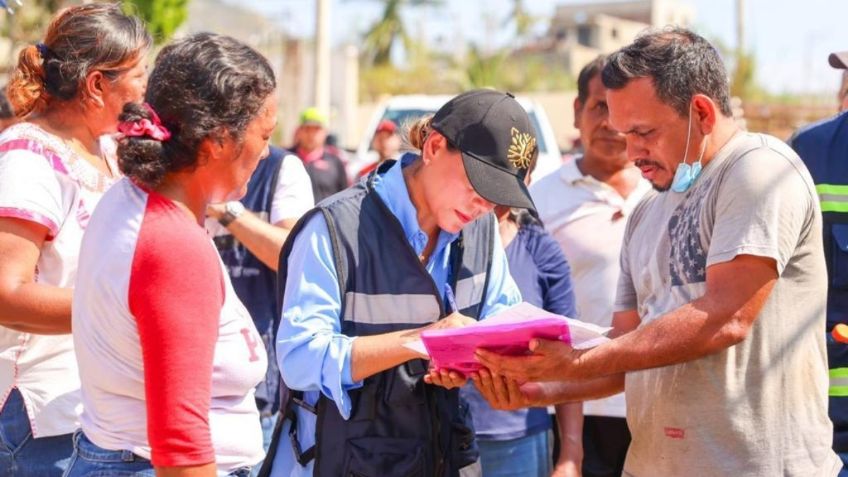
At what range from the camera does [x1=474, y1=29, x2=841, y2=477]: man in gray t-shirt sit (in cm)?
A: 294

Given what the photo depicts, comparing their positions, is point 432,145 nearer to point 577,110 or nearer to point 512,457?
point 512,457

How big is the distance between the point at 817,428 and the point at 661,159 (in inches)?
34.6

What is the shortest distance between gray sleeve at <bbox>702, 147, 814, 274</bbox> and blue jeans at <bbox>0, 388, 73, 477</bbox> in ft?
6.20

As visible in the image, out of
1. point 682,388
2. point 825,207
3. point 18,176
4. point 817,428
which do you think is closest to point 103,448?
point 18,176

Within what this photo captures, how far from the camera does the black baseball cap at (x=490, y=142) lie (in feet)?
10.3

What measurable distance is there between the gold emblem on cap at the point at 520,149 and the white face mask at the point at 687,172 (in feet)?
1.42

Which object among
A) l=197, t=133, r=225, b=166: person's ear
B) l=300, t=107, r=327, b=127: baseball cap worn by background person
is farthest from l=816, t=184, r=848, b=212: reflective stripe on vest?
l=300, t=107, r=327, b=127: baseball cap worn by background person

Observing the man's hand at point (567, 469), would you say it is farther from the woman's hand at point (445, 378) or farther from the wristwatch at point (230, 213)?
→ the wristwatch at point (230, 213)

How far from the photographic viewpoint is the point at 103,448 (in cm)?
258

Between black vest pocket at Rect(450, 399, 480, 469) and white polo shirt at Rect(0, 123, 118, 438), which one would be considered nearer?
A: white polo shirt at Rect(0, 123, 118, 438)

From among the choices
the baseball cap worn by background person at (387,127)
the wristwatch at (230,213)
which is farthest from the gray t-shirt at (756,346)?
the baseball cap worn by background person at (387,127)

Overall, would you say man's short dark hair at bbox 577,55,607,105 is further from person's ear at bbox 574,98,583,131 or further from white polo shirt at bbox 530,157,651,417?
white polo shirt at bbox 530,157,651,417

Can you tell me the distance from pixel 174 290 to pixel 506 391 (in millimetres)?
1299

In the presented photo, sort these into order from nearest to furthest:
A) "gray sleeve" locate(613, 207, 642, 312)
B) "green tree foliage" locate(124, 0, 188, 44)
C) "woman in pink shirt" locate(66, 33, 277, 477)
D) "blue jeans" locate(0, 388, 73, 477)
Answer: "woman in pink shirt" locate(66, 33, 277, 477), "blue jeans" locate(0, 388, 73, 477), "gray sleeve" locate(613, 207, 642, 312), "green tree foliage" locate(124, 0, 188, 44)
